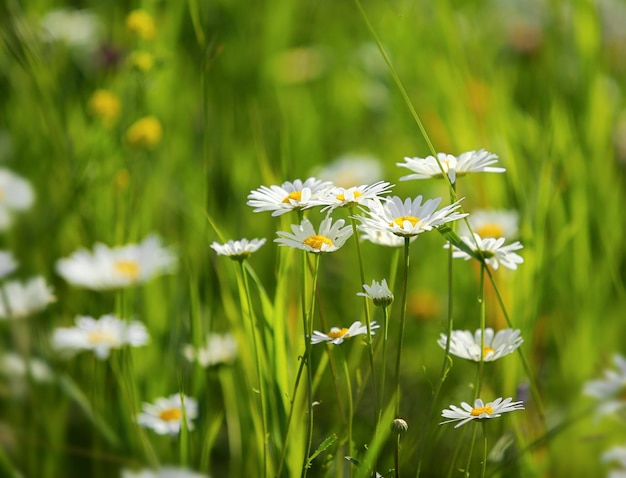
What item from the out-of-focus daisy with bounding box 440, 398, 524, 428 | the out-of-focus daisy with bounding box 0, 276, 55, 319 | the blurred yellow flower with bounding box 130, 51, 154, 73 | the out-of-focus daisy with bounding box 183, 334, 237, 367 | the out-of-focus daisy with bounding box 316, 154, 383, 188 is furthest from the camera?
the out-of-focus daisy with bounding box 316, 154, 383, 188

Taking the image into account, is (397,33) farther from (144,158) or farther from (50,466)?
(50,466)

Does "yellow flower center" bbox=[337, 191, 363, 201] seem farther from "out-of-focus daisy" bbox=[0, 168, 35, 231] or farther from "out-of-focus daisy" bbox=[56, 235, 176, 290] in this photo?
"out-of-focus daisy" bbox=[0, 168, 35, 231]

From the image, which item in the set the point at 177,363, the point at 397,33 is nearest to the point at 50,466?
the point at 177,363

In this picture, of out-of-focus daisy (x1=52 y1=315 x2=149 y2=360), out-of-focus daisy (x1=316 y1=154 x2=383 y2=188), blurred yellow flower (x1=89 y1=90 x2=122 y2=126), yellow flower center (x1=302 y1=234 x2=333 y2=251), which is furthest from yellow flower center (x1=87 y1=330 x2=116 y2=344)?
out-of-focus daisy (x1=316 y1=154 x2=383 y2=188)

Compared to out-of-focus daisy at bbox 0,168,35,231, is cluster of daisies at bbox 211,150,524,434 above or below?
below

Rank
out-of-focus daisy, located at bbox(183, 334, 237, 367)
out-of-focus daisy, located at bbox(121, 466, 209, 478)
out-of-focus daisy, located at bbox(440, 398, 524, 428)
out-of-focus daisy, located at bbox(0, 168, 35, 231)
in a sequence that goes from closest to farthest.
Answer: out-of-focus daisy, located at bbox(440, 398, 524, 428) → out-of-focus daisy, located at bbox(121, 466, 209, 478) → out-of-focus daisy, located at bbox(183, 334, 237, 367) → out-of-focus daisy, located at bbox(0, 168, 35, 231)

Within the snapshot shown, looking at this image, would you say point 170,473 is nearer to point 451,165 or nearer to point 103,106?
point 451,165

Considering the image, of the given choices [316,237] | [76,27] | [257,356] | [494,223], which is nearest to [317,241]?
[316,237]

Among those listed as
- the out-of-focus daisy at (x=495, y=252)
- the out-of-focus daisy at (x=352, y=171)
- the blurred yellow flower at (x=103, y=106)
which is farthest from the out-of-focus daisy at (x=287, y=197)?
the out-of-focus daisy at (x=352, y=171)
